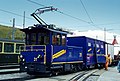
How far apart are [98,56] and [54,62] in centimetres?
996

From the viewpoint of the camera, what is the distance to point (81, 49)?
2100 cm

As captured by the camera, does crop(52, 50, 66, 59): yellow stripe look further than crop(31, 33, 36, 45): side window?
No

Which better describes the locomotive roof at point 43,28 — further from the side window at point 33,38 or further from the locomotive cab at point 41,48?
the side window at point 33,38

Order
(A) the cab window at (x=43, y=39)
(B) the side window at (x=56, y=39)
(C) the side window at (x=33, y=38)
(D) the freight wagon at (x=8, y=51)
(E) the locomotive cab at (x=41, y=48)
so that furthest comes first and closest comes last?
1. (D) the freight wagon at (x=8, y=51)
2. (C) the side window at (x=33, y=38)
3. (B) the side window at (x=56, y=39)
4. (A) the cab window at (x=43, y=39)
5. (E) the locomotive cab at (x=41, y=48)

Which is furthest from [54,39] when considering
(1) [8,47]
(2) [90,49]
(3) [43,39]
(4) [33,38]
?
(1) [8,47]

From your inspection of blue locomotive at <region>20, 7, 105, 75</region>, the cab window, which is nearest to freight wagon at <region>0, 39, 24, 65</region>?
blue locomotive at <region>20, 7, 105, 75</region>

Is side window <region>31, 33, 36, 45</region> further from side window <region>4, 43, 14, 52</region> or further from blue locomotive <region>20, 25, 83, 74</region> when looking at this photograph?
side window <region>4, 43, 14, 52</region>

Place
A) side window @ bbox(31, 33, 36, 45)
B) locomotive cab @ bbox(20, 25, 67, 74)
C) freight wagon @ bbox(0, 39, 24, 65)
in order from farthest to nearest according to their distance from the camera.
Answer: freight wagon @ bbox(0, 39, 24, 65), side window @ bbox(31, 33, 36, 45), locomotive cab @ bbox(20, 25, 67, 74)

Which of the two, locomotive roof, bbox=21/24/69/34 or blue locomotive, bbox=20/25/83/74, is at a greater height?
locomotive roof, bbox=21/24/69/34

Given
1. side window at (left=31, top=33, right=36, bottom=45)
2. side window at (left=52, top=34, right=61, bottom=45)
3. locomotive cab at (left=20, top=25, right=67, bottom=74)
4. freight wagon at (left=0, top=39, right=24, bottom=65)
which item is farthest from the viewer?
freight wagon at (left=0, top=39, right=24, bottom=65)

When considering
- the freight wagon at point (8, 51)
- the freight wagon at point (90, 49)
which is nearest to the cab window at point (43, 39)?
the freight wagon at point (90, 49)

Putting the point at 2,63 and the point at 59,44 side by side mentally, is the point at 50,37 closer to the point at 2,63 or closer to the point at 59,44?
the point at 59,44

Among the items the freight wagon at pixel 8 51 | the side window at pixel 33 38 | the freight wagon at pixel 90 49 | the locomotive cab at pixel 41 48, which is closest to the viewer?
the locomotive cab at pixel 41 48

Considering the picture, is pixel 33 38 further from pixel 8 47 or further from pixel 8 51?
pixel 8 51
